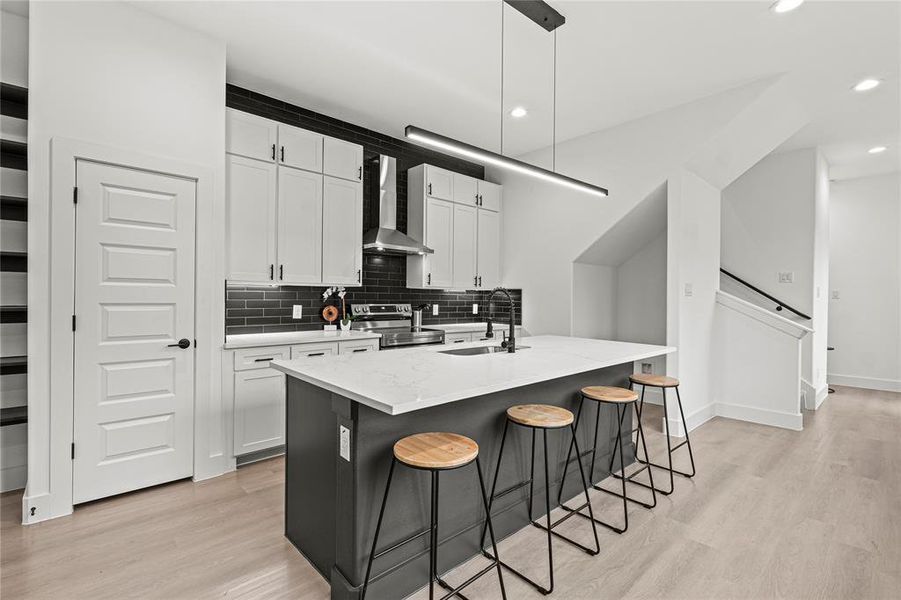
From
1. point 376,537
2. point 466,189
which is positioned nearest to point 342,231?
point 466,189

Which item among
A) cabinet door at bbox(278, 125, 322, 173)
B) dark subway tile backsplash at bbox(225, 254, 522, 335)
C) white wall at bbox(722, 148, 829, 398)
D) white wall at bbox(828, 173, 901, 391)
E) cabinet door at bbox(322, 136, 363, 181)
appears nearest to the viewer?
cabinet door at bbox(278, 125, 322, 173)

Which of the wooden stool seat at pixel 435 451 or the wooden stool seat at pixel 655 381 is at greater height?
the wooden stool seat at pixel 655 381

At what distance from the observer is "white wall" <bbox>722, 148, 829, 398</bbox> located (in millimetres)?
5105

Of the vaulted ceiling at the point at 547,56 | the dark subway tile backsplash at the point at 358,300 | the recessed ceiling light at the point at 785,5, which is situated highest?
the vaulted ceiling at the point at 547,56

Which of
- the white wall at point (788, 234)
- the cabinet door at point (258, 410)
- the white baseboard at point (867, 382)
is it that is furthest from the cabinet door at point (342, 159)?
the white baseboard at point (867, 382)

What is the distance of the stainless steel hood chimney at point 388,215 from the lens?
177 inches

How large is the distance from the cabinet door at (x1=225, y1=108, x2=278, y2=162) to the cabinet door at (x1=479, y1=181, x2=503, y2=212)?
262 cm

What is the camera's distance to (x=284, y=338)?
3.57m

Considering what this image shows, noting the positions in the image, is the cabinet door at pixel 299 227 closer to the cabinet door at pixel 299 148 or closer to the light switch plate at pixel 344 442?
the cabinet door at pixel 299 148

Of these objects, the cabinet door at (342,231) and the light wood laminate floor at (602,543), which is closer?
the light wood laminate floor at (602,543)

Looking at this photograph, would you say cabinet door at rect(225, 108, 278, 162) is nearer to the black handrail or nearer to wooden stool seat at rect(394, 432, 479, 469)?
wooden stool seat at rect(394, 432, 479, 469)

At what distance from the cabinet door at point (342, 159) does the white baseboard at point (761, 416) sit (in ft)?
14.6

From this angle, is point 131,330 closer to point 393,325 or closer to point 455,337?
point 393,325

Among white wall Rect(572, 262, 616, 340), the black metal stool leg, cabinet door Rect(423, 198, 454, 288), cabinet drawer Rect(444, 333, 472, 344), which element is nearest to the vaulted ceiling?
cabinet door Rect(423, 198, 454, 288)
